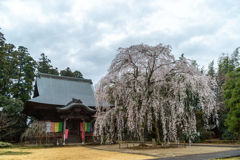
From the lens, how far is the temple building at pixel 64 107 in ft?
48.6

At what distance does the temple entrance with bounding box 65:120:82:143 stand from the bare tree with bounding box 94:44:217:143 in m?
6.56

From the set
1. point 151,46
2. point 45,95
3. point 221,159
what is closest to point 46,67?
point 45,95

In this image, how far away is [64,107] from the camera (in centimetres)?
1448

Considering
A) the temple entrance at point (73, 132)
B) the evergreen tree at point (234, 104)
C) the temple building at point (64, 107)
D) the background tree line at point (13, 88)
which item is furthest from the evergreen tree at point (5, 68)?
the evergreen tree at point (234, 104)

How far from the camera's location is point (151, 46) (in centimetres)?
981

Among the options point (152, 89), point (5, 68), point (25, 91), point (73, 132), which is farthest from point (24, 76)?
point (152, 89)

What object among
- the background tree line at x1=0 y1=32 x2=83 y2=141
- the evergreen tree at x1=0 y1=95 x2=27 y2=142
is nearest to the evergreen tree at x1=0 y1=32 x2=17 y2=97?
the background tree line at x1=0 y1=32 x2=83 y2=141

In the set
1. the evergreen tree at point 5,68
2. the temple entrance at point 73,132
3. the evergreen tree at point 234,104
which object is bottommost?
the temple entrance at point 73,132

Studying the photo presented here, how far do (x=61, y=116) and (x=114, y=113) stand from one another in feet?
22.7

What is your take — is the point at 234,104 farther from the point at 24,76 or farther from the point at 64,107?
the point at 24,76

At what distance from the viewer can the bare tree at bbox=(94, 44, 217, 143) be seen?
8846 millimetres

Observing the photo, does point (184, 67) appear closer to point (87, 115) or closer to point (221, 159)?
point (221, 159)

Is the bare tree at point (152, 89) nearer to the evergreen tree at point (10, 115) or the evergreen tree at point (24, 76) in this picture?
the evergreen tree at point (10, 115)

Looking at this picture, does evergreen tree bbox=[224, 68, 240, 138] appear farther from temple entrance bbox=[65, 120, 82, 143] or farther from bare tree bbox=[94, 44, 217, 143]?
temple entrance bbox=[65, 120, 82, 143]
